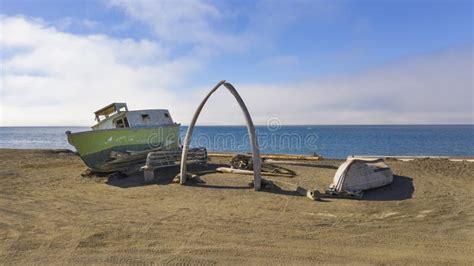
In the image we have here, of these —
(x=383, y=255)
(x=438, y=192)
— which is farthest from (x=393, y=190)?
(x=383, y=255)

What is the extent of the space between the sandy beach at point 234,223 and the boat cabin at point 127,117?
4613mm

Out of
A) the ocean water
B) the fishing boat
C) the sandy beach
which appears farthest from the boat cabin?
the ocean water

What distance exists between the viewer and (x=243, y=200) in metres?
10.4

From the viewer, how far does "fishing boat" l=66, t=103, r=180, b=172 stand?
1542 cm

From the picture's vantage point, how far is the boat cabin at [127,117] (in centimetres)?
1725

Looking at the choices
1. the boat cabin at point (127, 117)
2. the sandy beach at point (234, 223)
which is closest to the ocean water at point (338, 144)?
the boat cabin at point (127, 117)

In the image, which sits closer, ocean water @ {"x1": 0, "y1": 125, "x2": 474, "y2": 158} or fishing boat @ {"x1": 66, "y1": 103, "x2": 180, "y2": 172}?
fishing boat @ {"x1": 66, "y1": 103, "x2": 180, "y2": 172}

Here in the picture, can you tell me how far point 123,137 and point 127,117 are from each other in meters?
1.21

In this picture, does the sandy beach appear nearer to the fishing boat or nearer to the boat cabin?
the fishing boat

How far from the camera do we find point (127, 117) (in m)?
17.1

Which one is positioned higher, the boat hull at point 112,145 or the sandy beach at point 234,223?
the boat hull at point 112,145

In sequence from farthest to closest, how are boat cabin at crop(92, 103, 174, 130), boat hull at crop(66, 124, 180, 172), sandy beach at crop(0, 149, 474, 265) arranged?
boat cabin at crop(92, 103, 174, 130) → boat hull at crop(66, 124, 180, 172) → sandy beach at crop(0, 149, 474, 265)

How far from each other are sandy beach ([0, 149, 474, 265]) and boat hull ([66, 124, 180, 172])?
7.35ft

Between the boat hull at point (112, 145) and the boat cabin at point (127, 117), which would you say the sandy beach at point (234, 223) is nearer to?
the boat hull at point (112, 145)
